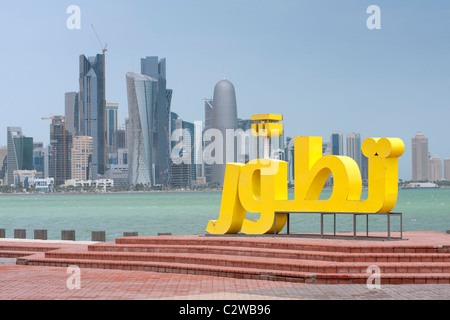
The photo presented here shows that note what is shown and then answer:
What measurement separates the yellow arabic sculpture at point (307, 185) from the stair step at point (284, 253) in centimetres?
311

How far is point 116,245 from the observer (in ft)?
77.2

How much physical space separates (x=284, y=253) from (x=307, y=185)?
4265 millimetres

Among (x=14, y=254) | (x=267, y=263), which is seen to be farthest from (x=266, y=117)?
(x=14, y=254)

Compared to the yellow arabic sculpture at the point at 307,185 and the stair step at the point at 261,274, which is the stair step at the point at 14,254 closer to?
the stair step at the point at 261,274

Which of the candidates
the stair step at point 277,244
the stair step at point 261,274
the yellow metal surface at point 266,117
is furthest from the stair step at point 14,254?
the yellow metal surface at point 266,117

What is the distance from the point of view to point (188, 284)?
57.8 ft

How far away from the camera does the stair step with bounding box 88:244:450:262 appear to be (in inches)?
754

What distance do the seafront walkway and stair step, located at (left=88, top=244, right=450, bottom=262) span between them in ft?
0.17

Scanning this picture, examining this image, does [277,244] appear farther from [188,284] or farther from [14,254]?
A: [14,254]

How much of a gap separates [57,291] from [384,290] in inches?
288

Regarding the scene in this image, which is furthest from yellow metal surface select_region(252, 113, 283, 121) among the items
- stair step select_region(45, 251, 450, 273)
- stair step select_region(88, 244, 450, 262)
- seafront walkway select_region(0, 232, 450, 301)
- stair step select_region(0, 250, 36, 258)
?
stair step select_region(0, 250, 36, 258)

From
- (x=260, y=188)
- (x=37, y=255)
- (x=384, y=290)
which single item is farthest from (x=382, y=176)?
(x=37, y=255)

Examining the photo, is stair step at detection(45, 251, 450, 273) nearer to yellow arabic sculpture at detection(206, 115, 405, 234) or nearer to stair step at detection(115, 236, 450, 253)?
stair step at detection(115, 236, 450, 253)
